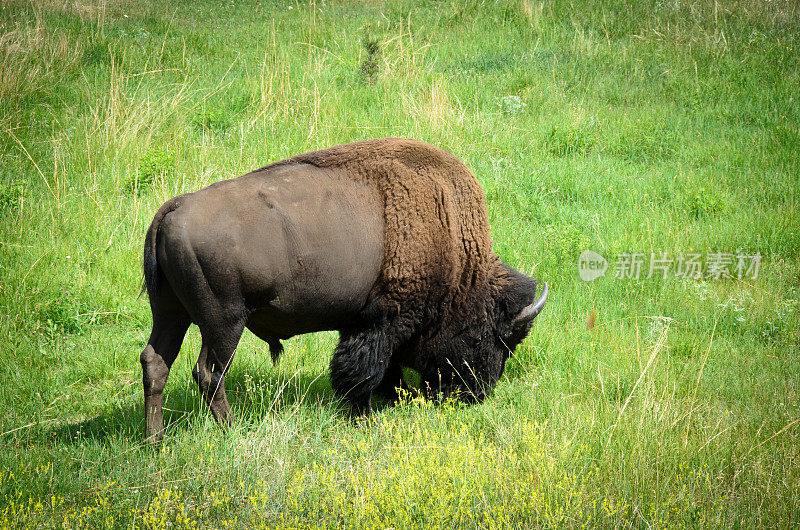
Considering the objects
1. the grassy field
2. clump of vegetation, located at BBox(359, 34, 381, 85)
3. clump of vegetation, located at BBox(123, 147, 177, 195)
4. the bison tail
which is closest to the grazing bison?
the bison tail

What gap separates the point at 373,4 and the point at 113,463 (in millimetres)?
11525

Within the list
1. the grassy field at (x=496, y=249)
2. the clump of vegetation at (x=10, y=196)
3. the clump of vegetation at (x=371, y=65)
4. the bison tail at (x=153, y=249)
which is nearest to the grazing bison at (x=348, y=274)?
the bison tail at (x=153, y=249)

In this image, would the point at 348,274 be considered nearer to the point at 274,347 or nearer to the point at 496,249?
the point at 274,347

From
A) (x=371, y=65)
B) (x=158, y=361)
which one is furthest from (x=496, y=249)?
(x=371, y=65)

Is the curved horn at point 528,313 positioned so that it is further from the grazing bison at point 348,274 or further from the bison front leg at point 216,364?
the bison front leg at point 216,364

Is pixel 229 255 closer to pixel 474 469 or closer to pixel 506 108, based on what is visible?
pixel 474 469

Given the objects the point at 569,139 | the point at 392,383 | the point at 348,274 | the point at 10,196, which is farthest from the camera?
the point at 569,139

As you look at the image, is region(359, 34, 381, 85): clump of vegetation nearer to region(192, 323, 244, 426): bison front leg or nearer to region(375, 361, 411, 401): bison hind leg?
region(375, 361, 411, 401): bison hind leg

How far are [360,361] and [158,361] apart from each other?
4.02 ft

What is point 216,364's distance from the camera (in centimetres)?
392

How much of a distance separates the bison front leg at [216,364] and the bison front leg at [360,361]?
2.37ft

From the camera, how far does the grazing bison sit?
12.3 feet

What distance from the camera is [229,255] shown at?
3.68m

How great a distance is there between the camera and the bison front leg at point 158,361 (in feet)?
12.8
